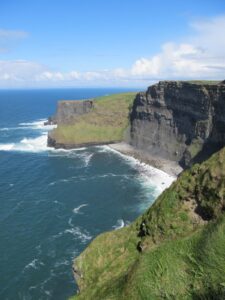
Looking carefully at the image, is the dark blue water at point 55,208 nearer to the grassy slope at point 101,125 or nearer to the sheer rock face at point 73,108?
the grassy slope at point 101,125

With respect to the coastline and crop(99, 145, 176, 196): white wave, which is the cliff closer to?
the coastline

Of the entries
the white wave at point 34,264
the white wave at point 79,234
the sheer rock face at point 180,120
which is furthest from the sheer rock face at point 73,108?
the white wave at point 34,264

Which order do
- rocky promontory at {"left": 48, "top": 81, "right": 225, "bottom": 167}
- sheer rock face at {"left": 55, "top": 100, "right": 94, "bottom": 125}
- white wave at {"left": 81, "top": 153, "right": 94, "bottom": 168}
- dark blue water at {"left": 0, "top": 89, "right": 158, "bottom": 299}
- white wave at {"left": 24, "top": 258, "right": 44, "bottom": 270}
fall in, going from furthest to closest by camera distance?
sheer rock face at {"left": 55, "top": 100, "right": 94, "bottom": 125}, white wave at {"left": 81, "top": 153, "right": 94, "bottom": 168}, rocky promontory at {"left": 48, "top": 81, "right": 225, "bottom": 167}, white wave at {"left": 24, "top": 258, "right": 44, "bottom": 270}, dark blue water at {"left": 0, "top": 89, "right": 158, "bottom": 299}

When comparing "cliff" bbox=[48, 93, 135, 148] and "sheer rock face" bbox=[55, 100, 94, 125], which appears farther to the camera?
"sheer rock face" bbox=[55, 100, 94, 125]

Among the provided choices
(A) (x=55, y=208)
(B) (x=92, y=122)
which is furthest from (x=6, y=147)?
(A) (x=55, y=208)

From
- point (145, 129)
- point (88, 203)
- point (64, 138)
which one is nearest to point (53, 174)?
point (88, 203)

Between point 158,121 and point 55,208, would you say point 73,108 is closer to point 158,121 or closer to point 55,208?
point 158,121

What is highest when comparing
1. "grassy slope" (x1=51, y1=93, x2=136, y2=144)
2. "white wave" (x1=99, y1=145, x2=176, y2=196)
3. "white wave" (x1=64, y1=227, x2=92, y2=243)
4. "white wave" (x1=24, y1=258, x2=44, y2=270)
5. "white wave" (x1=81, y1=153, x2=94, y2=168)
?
"grassy slope" (x1=51, y1=93, x2=136, y2=144)

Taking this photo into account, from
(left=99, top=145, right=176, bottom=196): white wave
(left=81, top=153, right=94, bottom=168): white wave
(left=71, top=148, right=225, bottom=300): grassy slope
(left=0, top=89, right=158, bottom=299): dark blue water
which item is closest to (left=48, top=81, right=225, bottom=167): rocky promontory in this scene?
(left=99, top=145, right=176, bottom=196): white wave
